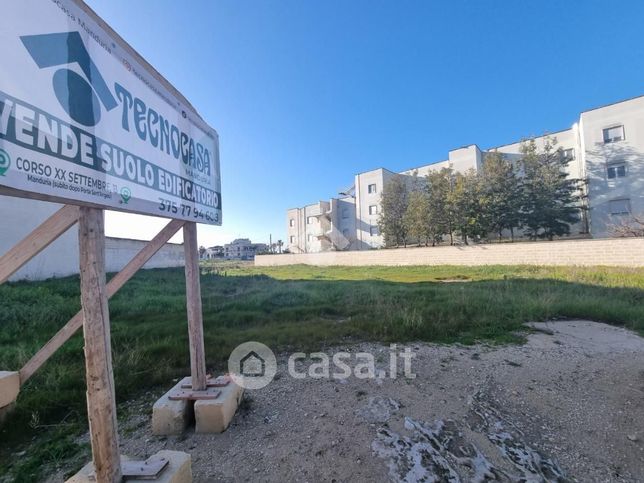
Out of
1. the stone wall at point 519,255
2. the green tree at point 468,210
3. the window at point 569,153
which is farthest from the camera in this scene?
the window at point 569,153

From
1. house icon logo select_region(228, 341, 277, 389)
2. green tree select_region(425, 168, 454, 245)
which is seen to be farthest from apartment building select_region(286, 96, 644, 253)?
house icon logo select_region(228, 341, 277, 389)

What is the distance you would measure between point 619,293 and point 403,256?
47.9ft

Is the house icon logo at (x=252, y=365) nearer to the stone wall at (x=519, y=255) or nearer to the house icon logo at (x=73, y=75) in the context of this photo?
the house icon logo at (x=73, y=75)

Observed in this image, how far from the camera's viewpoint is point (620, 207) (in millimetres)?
21297

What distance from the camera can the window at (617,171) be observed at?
21.3 meters

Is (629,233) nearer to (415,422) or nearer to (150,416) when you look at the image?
(415,422)

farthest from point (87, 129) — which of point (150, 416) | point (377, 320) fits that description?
point (377, 320)

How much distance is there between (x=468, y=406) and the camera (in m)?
2.81

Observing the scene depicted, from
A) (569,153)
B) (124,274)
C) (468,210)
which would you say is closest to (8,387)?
(124,274)

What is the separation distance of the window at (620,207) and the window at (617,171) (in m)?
1.95

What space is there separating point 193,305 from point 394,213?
28.0m

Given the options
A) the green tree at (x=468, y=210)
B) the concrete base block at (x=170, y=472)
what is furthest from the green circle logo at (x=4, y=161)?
the green tree at (x=468, y=210)

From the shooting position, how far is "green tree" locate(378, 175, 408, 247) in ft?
93.6

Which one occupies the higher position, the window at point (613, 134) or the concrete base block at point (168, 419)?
the window at point (613, 134)
